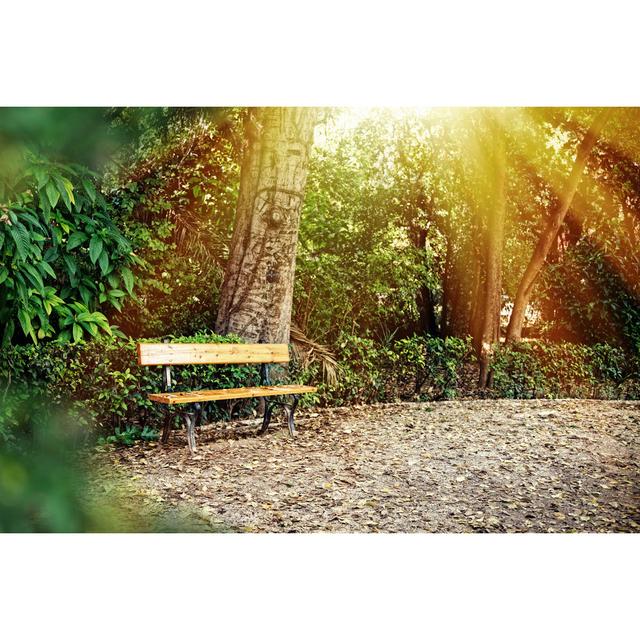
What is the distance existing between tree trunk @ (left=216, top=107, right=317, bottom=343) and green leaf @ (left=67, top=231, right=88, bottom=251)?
129cm

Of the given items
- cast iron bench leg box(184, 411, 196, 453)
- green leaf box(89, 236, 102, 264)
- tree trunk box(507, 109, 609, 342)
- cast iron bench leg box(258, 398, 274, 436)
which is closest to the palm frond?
cast iron bench leg box(258, 398, 274, 436)

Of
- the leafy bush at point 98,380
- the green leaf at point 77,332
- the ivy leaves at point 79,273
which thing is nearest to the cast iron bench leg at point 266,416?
the leafy bush at point 98,380

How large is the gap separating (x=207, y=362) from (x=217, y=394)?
38cm

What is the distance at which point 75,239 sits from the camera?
193 inches

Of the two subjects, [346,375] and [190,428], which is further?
[346,375]

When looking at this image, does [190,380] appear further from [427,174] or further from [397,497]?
[427,174]

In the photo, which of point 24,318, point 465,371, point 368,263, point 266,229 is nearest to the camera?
point 24,318

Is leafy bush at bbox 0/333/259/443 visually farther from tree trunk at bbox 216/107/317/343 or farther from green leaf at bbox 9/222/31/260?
green leaf at bbox 9/222/31/260

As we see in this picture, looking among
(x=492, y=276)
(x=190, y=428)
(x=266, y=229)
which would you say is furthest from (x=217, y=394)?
(x=492, y=276)

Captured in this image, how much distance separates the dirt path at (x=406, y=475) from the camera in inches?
158

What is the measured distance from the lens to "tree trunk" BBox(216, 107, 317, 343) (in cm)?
566

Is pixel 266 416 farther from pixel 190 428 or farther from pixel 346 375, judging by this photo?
pixel 346 375

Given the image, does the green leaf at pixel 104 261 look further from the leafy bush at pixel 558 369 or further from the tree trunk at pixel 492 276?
the leafy bush at pixel 558 369

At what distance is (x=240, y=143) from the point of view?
5965 millimetres
